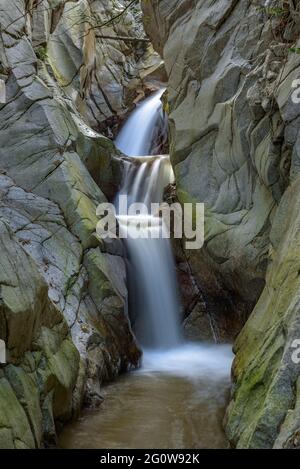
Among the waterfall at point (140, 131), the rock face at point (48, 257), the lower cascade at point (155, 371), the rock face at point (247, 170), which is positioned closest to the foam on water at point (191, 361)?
the lower cascade at point (155, 371)

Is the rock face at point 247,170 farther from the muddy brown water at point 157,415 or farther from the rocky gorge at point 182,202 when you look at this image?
the muddy brown water at point 157,415

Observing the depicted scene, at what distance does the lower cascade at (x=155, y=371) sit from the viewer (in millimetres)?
6684

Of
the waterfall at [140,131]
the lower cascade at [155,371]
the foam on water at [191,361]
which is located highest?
the waterfall at [140,131]

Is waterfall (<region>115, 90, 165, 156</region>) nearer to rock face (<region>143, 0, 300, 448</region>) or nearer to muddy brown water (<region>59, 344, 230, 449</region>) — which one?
rock face (<region>143, 0, 300, 448</region>)

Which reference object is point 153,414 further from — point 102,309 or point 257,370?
point 102,309

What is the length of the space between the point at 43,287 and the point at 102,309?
3.39 m

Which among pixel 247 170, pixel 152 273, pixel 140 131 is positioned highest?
pixel 247 170

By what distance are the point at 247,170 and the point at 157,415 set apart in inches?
235

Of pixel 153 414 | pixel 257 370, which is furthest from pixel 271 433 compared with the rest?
pixel 153 414

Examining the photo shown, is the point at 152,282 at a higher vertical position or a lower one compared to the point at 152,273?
lower

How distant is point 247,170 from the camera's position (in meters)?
11.0

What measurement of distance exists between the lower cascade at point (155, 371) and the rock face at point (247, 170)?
748mm

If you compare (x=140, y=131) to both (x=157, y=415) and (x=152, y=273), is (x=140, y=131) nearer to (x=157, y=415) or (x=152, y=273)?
(x=152, y=273)

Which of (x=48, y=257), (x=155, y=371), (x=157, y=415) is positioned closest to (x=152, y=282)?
(x=155, y=371)
